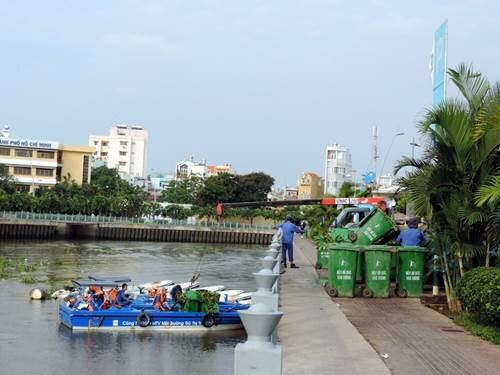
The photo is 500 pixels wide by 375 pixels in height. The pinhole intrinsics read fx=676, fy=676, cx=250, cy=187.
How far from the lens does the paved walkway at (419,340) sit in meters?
8.27

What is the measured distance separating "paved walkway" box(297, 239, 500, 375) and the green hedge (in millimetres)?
414

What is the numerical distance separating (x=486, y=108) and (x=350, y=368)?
18.6 ft

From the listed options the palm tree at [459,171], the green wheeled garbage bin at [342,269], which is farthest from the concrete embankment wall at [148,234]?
the palm tree at [459,171]

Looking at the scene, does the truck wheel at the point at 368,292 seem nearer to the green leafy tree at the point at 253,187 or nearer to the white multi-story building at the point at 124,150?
the green leafy tree at the point at 253,187

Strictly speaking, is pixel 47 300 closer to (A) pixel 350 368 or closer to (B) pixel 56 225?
(A) pixel 350 368

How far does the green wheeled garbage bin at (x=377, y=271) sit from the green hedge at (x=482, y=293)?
121 inches

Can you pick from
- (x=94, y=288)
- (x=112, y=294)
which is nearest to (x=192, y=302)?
(x=112, y=294)

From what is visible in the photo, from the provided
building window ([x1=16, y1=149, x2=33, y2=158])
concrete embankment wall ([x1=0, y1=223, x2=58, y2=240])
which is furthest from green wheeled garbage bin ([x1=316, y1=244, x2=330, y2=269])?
building window ([x1=16, y1=149, x2=33, y2=158])

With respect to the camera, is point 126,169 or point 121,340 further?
point 126,169

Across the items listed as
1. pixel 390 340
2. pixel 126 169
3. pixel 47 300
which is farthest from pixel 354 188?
pixel 126 169

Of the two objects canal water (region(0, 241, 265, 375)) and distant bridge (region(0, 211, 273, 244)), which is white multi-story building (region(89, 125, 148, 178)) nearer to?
distant bridge (region(0, 211, 273, 244))

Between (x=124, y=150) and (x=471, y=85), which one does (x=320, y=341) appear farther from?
(x=124, y=150)

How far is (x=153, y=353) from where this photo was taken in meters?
13.0

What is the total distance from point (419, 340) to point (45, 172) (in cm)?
7845
